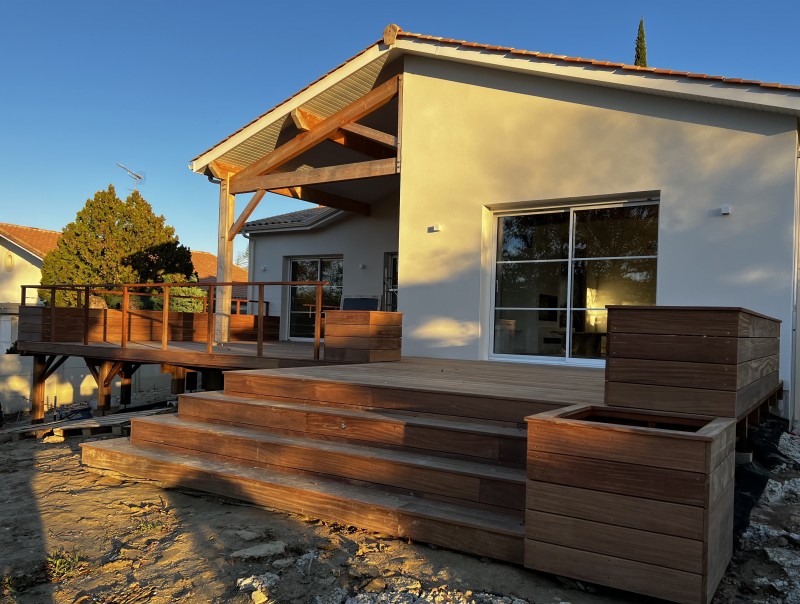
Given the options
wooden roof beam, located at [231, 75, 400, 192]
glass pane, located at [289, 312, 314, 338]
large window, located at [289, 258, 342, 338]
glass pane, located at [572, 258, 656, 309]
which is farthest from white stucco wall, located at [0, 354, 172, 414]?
glass pane, located at [572, 258, 656, 309]

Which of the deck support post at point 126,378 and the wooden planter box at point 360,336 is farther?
the deck support post at point 126,378

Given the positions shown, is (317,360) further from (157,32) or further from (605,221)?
(157,32)

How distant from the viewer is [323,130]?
27.7 feet

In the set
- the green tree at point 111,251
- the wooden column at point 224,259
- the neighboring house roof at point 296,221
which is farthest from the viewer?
the green tree at point 111,251

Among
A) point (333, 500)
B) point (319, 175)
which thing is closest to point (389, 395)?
point (333, 500)

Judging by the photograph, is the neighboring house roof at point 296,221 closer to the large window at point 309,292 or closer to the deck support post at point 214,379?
the large window at point 309,292

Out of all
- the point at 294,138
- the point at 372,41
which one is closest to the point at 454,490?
the point at 372,41

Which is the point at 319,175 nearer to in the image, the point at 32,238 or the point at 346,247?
the point at 346,247

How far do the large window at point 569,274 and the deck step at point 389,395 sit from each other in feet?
9.44

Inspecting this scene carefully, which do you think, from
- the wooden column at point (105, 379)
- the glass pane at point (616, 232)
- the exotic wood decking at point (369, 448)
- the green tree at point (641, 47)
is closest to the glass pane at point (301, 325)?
the wooden column at point (105, 379)

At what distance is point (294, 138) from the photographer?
8.95 m

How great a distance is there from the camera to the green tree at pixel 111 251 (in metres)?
13.8

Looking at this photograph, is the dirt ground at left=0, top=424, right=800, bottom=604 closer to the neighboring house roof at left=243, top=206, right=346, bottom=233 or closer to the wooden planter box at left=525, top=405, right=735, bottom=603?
the wooden planter box at left=525, top=405, right=735, bottom=603

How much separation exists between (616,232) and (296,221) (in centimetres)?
737
